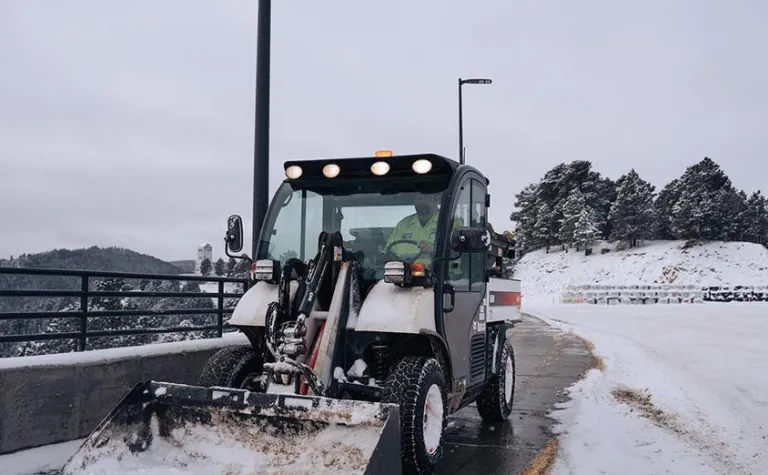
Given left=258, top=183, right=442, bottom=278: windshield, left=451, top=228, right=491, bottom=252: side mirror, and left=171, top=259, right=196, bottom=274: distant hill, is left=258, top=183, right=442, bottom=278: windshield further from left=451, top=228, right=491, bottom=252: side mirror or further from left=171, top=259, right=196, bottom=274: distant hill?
left=171, top=259, right=196, bottom=274: distant hill

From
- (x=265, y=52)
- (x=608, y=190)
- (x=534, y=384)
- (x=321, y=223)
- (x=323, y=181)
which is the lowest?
(x=534, y=384)

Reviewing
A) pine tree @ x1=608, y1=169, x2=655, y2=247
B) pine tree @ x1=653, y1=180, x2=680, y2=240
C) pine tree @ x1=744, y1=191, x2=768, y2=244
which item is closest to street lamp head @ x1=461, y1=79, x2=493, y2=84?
pine tree @ x1=608, y1=169, x2=655, y2=247

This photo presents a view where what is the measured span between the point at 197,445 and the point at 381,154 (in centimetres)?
266

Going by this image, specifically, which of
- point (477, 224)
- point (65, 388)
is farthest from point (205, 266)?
point (477, 224)

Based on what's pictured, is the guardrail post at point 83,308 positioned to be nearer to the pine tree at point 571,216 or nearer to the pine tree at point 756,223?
the pine tree at point 571,216

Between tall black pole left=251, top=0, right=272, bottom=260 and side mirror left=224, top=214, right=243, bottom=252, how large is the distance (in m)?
2.13

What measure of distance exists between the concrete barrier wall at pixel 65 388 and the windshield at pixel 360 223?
178 centimetres

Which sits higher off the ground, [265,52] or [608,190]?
[608,190]

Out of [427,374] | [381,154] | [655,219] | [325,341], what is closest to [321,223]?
[381,154]

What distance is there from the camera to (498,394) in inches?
281

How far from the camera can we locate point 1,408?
515 cm

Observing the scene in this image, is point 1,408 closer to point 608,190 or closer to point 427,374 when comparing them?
point 427,374

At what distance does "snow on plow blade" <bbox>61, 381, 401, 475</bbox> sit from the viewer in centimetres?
388

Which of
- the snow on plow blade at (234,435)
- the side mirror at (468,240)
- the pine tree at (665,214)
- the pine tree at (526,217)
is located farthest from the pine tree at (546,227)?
the snow on plow blade at (234,435)
